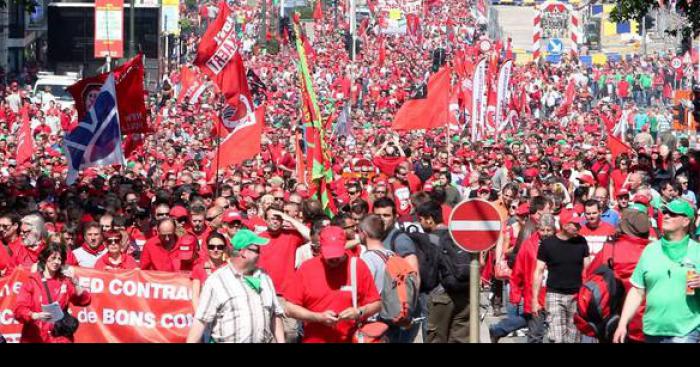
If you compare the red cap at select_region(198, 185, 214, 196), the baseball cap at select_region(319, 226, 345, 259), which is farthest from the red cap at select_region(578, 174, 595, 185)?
the baseball cap at select_region(319, 226, 345, 259)

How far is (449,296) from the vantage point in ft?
36.8

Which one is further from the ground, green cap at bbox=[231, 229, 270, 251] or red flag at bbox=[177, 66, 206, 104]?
green cap at bbox=[231, 229, 270, 251]

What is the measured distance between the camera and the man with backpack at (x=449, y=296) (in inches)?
441

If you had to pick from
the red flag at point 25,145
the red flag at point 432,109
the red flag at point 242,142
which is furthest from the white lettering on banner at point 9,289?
the red flag at point 432,109

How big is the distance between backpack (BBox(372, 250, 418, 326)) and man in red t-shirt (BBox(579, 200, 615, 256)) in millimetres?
2442

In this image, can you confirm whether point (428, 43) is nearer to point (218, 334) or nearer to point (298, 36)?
point (298, 36)

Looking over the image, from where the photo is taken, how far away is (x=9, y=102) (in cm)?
4012

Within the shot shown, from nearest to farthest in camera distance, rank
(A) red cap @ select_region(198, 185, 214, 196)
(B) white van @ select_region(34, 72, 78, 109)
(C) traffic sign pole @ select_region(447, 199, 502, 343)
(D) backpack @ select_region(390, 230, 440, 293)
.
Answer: (C) traffic sign pole @ select_region(447, 199, 502, 343), (D) backpack @ select_region(390, 230, 440, 293), (A) red cap @ select_region(198, 185, 214, 196), (B) white van @ select_region(34, 72, 78, 109)

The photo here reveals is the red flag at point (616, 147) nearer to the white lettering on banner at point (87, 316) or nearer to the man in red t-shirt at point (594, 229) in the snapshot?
the man in red t-shirt at point (594, 229)

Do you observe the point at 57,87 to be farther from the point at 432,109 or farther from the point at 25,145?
the point at 25,145

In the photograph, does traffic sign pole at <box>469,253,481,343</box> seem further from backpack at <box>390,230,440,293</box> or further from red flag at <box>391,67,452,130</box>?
red flag at <box>391,67,452,130</box>

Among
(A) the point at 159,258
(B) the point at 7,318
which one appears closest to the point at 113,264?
(A) the point at 159,258

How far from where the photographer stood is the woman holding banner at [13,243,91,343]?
9914 millimetres

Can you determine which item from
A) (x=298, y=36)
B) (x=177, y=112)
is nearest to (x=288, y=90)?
(x=177, y=112)
